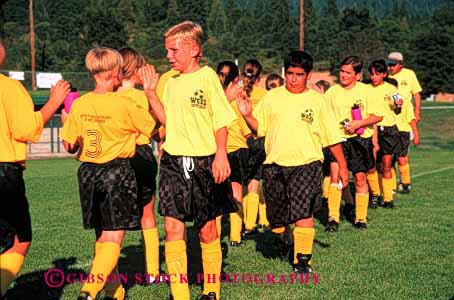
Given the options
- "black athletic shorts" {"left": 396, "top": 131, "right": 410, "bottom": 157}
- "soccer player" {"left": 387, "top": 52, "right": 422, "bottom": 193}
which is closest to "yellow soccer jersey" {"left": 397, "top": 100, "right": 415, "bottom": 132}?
"black athletic shorts" {"left": 396, "top": 131, "right": 410, "bottom": 157}

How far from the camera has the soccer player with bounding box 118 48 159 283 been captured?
6.59 meters

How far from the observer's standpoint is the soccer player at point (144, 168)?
6.59m

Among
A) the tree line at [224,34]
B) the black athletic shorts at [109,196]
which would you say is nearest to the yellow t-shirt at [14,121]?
the black athletic shorts at [109,196]

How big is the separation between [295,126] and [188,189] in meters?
1.83

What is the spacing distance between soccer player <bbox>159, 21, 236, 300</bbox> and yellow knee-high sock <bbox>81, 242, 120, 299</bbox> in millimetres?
450

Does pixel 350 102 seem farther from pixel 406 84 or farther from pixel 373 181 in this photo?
pixel 406 84

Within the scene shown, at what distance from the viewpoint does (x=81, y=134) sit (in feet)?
18.3

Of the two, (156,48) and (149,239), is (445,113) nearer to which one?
(149,239)

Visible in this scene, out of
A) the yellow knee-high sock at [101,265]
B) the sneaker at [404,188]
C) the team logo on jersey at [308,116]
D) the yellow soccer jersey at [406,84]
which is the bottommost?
the sneaker at [404,188]

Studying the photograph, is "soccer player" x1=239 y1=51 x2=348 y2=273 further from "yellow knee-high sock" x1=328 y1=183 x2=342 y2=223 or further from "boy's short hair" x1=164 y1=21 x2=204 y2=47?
"yellow knee-high sock" x1=328 y1=183 x2=342 y2=223

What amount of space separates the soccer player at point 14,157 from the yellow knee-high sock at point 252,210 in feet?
16.0

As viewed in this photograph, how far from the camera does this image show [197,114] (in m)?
5.75

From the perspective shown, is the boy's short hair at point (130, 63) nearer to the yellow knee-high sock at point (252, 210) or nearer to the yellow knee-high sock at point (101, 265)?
the yellow knee-high sock at point (101, 265)

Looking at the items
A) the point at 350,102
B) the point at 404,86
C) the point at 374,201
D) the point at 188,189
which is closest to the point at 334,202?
the point at 350,102
